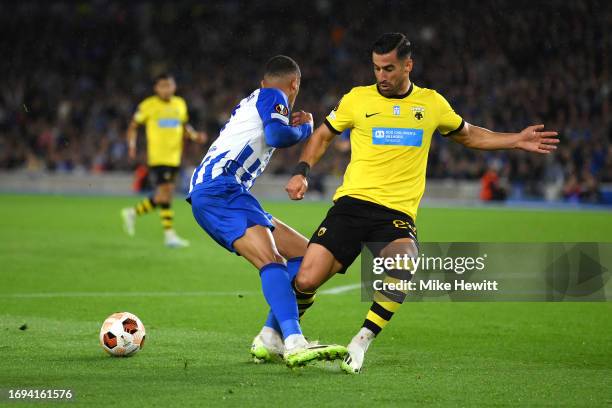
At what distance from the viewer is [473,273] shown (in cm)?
1291

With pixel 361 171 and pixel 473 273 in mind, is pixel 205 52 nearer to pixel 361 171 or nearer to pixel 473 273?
pixel 473 273

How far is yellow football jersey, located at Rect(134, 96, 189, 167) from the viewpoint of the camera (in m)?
15.9

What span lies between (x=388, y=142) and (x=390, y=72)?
1.57 feet

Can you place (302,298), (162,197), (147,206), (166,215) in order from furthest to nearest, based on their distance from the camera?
(147,206) → (162,197) → (166,215) → (302,298)

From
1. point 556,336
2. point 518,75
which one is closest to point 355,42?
point 518,75

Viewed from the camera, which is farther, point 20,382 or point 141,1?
point 141,1

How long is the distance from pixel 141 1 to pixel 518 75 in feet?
55.1

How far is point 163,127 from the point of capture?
16.0 m

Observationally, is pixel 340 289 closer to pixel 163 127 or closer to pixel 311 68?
pixel 163 127

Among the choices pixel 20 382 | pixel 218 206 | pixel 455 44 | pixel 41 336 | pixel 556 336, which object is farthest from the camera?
pixel 455 44

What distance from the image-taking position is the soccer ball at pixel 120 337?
6.77 m

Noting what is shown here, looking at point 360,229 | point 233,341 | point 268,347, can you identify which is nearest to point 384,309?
point 360,229

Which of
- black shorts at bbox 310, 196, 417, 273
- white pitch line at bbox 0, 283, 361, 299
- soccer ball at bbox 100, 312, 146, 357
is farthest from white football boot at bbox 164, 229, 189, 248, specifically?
black shorts at bbox 310, 196, 417, 273
